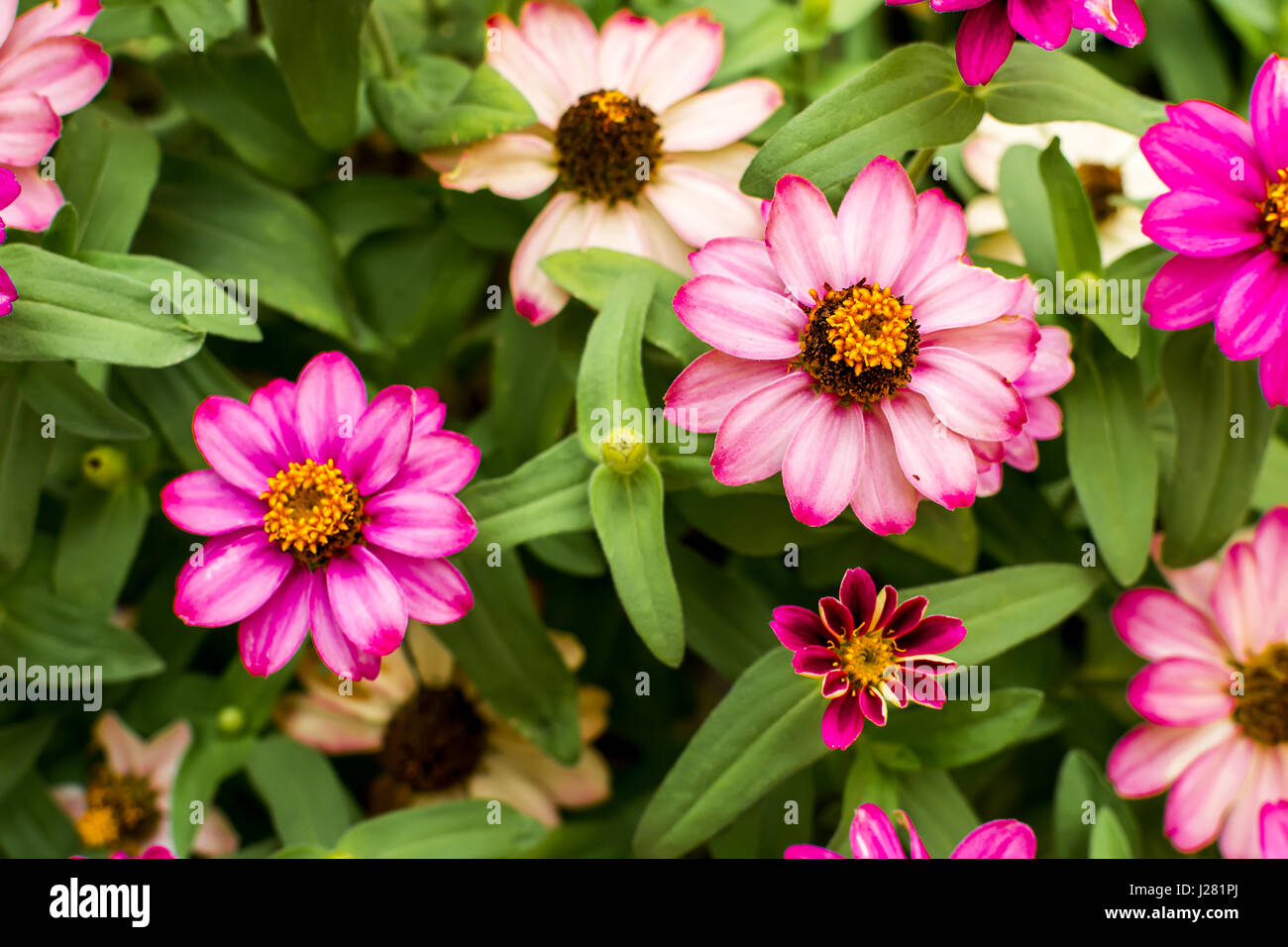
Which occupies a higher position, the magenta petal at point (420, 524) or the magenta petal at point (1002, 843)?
the magenta petal at point (420, 524)

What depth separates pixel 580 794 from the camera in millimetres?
1267

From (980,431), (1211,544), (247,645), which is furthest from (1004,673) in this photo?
(247,645)

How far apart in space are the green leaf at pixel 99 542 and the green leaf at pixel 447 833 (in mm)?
367

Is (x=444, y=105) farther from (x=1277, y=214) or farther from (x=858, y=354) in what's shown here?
(x=1277, y=214)

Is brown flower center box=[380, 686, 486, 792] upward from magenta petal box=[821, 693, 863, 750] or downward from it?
upward

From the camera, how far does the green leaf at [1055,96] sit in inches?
38.9

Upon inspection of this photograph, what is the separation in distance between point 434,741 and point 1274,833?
0.86 metres

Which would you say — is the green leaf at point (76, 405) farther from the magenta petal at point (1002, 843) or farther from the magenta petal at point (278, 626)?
the magenta petal at point (1002, 843)

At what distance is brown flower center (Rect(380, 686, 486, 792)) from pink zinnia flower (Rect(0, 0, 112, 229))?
66cm

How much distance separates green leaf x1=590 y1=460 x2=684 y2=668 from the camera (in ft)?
3.00

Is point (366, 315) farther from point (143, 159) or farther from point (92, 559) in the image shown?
point (92, 559)

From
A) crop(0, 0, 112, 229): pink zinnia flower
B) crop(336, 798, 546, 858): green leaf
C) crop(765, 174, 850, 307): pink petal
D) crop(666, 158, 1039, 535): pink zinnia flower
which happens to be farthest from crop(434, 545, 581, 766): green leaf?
crop(0, 0, 112, 229): pink zinnia flower

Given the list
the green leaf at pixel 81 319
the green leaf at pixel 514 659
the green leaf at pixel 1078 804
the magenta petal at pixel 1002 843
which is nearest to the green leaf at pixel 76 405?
the green leaf at pixel 81 319

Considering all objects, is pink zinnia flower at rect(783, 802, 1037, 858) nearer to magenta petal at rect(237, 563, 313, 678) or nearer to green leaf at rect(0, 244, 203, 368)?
magenta petal at rect(237, 563, 313, 678)
